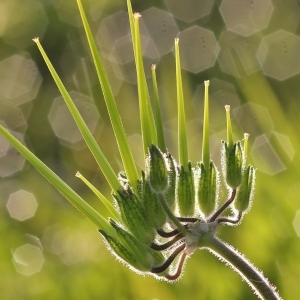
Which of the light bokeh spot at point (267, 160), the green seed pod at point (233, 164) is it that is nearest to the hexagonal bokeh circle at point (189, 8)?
the light bokeh spot at point (267, 160)

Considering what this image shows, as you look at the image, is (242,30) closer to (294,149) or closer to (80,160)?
(80,160)

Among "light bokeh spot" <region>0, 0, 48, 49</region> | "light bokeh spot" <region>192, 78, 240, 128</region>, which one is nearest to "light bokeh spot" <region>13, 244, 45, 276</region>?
"light bokeh spot" <region>192, 78, 240, 128</region>

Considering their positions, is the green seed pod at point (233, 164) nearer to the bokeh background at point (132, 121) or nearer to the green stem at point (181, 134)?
the green stem at point (181, 134)

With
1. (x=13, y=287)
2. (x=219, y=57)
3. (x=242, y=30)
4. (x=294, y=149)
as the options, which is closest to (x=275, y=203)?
(x=294, y=149)

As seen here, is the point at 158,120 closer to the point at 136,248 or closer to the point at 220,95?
the point at 136,248

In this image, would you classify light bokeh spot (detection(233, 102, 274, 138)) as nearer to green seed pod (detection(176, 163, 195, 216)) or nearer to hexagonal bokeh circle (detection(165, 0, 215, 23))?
green seed pod (detection(176, 163, 195, 216))
